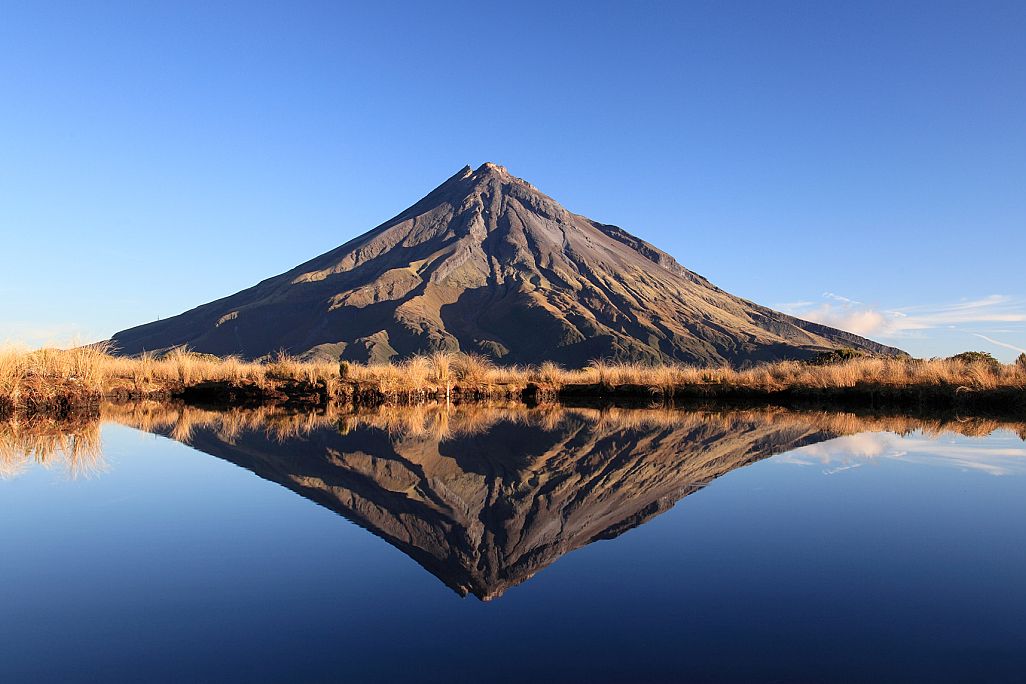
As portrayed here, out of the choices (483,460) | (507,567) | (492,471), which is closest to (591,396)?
(483,460)

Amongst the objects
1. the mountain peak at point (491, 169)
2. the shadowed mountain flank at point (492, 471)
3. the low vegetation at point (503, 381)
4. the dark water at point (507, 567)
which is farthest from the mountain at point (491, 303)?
the dark water at point (507, 567)

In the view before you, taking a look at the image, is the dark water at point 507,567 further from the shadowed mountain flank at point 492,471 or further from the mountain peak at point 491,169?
the mountain peak at point 491,169

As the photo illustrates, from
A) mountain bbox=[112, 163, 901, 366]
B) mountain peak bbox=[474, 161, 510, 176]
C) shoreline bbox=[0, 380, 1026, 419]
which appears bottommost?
shoreline bbox=[0, 380, 1026, 419]

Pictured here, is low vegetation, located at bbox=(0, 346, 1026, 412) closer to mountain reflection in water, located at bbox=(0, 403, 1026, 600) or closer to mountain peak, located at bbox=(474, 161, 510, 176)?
mountain reflection in water, located at bbox=(0, 403, 1026, 600)

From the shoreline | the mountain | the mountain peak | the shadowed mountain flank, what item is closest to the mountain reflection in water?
the shadowed mountain flank

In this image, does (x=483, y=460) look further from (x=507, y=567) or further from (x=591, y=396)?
(x=591, y=396)

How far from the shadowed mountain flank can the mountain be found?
98350mm

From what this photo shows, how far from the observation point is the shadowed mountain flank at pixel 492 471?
5.54 meters

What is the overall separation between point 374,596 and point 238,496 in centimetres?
369

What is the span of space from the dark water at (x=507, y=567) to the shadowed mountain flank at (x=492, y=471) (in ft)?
0.17

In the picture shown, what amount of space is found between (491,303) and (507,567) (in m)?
136

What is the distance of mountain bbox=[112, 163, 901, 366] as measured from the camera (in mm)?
122562

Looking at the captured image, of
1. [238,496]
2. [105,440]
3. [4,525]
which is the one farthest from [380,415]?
[4,525]

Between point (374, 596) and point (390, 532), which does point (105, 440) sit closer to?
point (390, 532)
